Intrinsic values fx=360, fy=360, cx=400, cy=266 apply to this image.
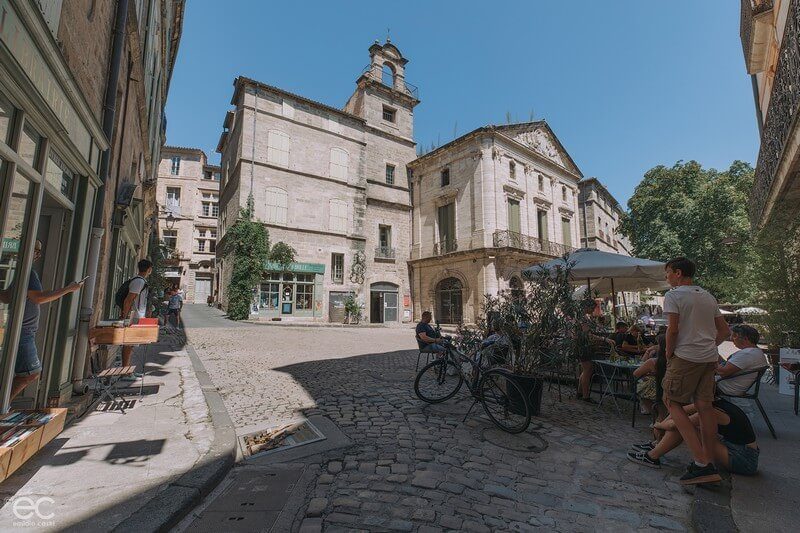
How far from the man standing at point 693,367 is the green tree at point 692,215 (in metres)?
19.9

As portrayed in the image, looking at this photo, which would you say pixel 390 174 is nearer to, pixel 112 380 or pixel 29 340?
pixel 112 380

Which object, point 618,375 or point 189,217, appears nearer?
point 618,375

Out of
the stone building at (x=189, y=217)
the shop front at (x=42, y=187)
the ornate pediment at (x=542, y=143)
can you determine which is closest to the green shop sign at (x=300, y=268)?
the shop front at (x=42, y=187)

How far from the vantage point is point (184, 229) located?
32.9m

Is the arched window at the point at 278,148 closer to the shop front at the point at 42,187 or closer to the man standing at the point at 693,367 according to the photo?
the shop front at the point at 42,187

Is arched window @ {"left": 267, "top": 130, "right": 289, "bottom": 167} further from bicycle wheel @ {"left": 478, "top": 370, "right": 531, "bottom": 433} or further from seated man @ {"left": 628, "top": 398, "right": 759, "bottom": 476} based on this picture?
seated man @ {"left": 628, "top": 398, "right": 759, "bottom": 476}

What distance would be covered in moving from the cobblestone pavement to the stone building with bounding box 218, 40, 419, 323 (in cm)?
1452

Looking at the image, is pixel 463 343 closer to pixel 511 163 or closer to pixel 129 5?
pixel 129 5

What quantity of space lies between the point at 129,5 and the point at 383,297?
18598mm

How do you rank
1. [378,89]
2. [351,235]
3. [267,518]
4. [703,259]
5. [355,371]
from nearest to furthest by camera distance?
1. [267,518]
2. [355,371]
3. [703,259]
4. [351,235]
5. [378,89]

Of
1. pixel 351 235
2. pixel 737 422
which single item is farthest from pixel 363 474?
pixel 351 235

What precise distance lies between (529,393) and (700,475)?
5.30 feet

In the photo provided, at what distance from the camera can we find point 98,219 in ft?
14.4

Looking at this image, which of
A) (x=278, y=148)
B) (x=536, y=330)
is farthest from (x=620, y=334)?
(x=278, y=148)
